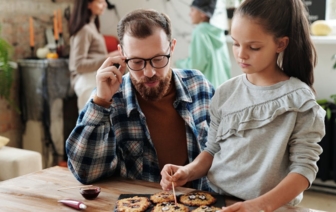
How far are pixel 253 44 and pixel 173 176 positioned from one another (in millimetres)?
489

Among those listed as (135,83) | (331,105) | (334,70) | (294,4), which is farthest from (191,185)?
(334,70)

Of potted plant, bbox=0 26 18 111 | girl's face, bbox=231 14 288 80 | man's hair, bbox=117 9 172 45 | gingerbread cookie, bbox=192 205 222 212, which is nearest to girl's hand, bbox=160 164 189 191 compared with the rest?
gingerbread cookie, bbox=192 205 222 212

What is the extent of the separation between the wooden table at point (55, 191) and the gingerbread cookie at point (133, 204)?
1.4 inches

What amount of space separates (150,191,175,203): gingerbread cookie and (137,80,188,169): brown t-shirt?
0.40 metres

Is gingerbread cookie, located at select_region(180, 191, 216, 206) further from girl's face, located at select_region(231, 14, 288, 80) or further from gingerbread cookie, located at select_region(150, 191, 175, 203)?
girl's face, located at select_region(231, 14, 288, 80)

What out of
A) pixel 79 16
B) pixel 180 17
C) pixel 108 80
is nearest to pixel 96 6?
pixel 79 16

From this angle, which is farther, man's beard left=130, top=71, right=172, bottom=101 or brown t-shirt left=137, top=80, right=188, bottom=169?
brown t-shirt left=137, top=80, right=188, bottom=169

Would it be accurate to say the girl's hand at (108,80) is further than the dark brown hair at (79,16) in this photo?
No

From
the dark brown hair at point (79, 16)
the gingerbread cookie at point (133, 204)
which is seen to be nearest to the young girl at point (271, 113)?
the gingerbread cookie at point (133, 204)

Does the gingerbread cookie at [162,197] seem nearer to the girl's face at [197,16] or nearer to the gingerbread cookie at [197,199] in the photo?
the gingerbread cookie at [197,199]

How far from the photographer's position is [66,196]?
1.44m

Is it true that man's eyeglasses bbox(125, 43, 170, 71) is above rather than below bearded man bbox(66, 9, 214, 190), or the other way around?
above

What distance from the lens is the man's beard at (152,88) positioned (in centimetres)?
168

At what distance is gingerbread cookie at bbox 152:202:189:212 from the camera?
128 centimetres
